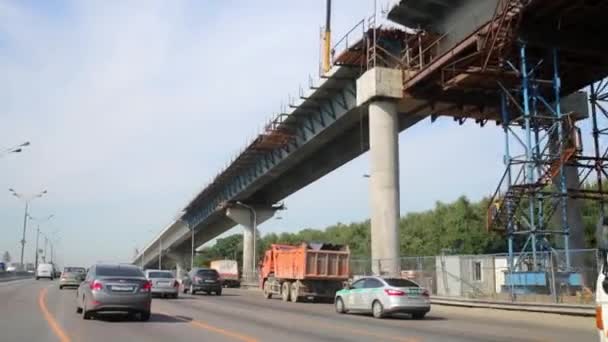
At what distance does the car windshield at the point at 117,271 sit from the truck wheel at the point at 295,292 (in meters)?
15.3

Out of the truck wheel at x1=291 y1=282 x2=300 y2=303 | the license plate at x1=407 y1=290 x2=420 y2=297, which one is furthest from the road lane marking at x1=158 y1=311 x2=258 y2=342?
the truck wheel at x1=291 y1=282 x2=300 y2=303

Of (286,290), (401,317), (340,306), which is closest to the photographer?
(401,317)

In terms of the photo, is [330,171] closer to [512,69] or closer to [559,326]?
[512,69]

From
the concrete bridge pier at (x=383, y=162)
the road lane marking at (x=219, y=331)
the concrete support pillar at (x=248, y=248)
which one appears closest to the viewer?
the road lane marking at (x=219, y=331)

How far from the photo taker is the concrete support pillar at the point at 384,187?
112 ft

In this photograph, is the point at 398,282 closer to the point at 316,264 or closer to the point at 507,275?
the point at 507,275

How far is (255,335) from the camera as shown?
50.7 ft

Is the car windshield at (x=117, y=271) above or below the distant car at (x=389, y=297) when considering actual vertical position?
above

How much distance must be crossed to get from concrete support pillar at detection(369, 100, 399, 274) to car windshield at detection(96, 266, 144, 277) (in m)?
16.6

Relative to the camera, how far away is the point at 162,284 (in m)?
34.7

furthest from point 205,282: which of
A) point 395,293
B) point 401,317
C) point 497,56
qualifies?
point 497,56

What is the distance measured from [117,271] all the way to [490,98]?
23922mm

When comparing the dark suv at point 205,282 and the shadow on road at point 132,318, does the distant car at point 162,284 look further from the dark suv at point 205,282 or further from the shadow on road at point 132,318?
the shadow on road at point 132,318

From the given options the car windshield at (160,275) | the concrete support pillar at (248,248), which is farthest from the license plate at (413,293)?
the concrete support pillar at (248,248)
